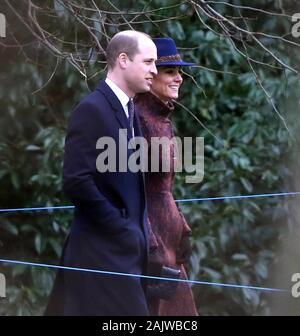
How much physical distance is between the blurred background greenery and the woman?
141 cm

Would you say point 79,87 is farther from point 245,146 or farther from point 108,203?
point 108,203

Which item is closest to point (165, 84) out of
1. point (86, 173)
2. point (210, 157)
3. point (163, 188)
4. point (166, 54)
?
point (166, 54)

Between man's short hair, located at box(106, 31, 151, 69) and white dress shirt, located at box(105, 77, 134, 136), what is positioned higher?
man's short hair, located at box(106, 31, 151, 69)

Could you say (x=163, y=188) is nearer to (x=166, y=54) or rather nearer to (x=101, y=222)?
(x=166, y=54)

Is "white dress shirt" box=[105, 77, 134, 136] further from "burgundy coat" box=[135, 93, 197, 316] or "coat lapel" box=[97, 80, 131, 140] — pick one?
"burgundy coat" box=[135, 93, 197, 316]

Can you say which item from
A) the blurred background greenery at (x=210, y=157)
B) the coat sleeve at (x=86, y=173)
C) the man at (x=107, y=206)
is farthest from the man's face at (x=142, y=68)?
the blurred background greenery at (x=210, y=157)

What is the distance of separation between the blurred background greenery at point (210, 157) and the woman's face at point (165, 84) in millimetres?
1411

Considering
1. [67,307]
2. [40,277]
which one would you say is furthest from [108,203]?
[40,277]

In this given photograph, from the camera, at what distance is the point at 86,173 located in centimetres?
319

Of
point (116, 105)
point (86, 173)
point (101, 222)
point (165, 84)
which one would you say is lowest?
point (101, 222)

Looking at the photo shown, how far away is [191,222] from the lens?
5691mm

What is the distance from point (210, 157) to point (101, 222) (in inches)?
104

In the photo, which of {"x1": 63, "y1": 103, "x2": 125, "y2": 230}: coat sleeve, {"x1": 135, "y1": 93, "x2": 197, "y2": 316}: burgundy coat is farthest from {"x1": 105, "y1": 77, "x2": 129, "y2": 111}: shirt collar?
{"x1": 135, "y1": 93, "x2": 197, "y2": 316}: burgundy coat

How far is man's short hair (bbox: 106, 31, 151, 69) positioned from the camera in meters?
3.36
